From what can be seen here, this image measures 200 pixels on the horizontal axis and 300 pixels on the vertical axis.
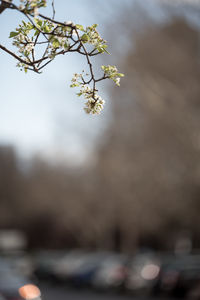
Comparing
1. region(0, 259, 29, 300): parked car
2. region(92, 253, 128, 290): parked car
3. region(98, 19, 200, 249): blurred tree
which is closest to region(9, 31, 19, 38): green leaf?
region(0, 259, 29, 300): parked car

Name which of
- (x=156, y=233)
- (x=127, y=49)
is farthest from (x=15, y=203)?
(x=127, y=49)

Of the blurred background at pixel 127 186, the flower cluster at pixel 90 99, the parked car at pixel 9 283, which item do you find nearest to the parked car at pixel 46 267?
the blurred background at pixel 127 186

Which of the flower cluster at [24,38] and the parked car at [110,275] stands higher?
the parked car at [110,275]

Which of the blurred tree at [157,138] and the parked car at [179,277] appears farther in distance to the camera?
the blurred tree at [157,138]

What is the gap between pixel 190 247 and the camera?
46.8 metres

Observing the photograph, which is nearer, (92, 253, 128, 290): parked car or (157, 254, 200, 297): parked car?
(157, 254, 200, 297): parked car

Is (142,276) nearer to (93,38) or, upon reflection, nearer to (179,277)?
(179,277)

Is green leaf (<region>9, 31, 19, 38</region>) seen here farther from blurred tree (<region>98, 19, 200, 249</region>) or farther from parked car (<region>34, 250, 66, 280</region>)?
parked car (<region>34, 250, 66, 280</region>)

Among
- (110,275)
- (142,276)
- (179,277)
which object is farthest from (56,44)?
(110,275)

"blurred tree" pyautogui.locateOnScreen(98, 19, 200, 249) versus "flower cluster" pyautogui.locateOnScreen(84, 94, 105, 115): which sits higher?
"blurred tree" pyautogui.locateOnScreen(98, 19, 200, 249)

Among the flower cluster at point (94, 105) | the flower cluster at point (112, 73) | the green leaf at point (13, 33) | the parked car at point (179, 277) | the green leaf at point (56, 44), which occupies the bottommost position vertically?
the flower cluster at point (94, 105)

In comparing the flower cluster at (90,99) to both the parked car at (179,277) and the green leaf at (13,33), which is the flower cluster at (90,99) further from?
the parked car at (179,277)

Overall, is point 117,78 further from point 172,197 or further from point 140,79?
point 172,197

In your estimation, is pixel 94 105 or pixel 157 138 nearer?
pixel 94 105
